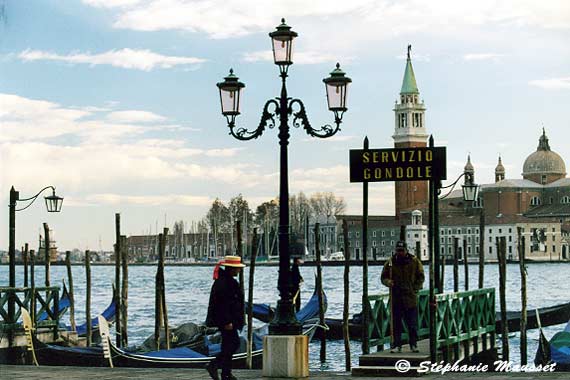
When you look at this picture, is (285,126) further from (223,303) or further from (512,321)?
(512,321)

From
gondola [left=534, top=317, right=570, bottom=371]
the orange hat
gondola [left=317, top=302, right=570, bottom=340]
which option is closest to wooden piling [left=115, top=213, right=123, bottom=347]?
gondola [left=317, top=302, right=570, bottom=340]

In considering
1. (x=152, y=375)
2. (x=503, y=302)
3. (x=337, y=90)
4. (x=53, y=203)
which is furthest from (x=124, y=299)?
(x=337, y=90)

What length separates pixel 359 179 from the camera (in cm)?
1180

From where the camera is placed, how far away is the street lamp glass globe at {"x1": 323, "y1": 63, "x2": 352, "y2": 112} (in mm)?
11711

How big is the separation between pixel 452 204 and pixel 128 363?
4753 inches

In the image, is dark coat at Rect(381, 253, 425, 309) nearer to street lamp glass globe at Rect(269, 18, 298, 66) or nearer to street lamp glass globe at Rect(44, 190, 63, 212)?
street lamp glass globe at Rect(269, 18, 298, 66)

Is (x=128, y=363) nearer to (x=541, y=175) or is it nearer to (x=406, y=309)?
(x=406, y=309)

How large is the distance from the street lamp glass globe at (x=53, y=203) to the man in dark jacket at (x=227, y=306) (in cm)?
976

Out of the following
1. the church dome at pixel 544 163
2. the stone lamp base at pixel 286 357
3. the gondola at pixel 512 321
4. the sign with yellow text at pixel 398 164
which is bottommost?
the gondola at pixel 512 321

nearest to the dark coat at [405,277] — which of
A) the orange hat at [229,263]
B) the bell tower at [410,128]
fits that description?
the orange hat at [229,263]

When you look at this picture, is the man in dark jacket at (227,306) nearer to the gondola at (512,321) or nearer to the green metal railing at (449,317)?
the green metal railing at (449,317)

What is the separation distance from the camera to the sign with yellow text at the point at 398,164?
1156 centimetres

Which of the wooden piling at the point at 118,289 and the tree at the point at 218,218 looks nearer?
the wooden piling at the point at 118,289

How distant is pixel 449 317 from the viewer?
1422 cm
